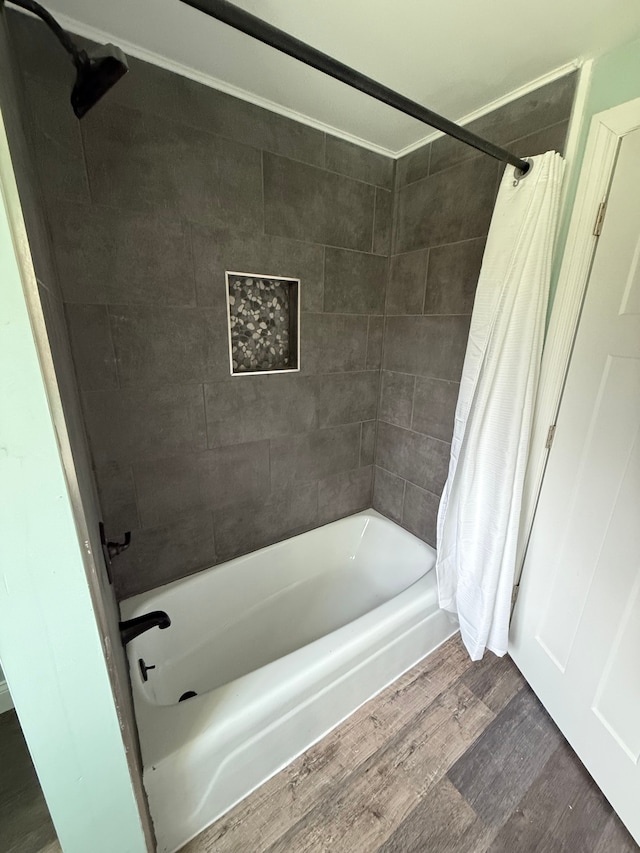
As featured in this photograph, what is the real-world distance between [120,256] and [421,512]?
175 centimetres

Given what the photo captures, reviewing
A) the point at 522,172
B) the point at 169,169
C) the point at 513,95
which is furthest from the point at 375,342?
the point at 169,169

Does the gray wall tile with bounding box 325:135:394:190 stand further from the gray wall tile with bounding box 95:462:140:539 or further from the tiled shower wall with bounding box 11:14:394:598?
the gray wall tile with bounding box 95:462:140:539

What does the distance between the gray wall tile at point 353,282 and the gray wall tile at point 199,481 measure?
785 mm

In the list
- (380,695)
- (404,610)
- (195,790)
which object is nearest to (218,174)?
(404,610)

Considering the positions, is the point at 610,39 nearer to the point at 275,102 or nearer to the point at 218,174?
the point at 275,102

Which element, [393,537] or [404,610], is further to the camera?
[393,537]

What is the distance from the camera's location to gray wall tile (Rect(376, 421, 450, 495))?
1765 mm

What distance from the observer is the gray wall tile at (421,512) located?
1.84 meters

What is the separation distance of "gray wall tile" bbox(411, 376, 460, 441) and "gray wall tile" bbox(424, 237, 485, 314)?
33cm

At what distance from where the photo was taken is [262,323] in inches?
62.3

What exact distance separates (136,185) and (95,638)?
1.32 metres

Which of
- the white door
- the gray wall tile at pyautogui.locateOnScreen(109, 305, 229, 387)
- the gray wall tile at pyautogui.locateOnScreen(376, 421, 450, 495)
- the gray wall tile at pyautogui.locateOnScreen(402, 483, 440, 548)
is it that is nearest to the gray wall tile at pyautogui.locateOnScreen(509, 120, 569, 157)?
the white door

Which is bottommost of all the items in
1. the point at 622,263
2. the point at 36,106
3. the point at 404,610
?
the point at 404,610

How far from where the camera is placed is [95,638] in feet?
1.86
